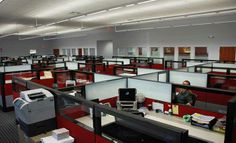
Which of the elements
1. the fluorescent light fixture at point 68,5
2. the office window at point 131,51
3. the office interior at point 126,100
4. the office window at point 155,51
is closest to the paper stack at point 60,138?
the office interior at point 126,100

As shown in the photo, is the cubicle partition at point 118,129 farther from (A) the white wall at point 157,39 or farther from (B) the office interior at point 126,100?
(A) the white wall at point 157,39

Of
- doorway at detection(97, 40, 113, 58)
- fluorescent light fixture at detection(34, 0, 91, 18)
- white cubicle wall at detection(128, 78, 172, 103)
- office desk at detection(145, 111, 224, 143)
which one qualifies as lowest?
office desk at detection(145, 111, 224, 143)

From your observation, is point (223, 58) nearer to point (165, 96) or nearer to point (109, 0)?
point (109, 0)

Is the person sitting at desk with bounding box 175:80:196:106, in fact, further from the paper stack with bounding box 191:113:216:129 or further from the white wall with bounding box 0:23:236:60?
the white wall with bounding box 0:23:236:60

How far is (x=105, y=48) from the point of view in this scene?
48.0 ft

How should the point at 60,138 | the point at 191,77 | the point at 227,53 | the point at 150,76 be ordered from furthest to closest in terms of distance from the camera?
the point at 227,53 < the point at 191,77 < the point at 150,76 < the point at 60,138

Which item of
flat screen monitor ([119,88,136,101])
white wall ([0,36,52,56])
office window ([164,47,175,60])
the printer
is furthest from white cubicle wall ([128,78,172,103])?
white wall ([0,36,52,56])

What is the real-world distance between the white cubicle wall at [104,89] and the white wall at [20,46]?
16724mm

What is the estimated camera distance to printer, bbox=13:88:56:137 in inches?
84.5

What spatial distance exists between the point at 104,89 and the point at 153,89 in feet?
2.82

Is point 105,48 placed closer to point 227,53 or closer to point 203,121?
point 227,53

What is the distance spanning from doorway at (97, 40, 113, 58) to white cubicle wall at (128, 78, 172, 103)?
11.1 m

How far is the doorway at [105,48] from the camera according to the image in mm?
14377

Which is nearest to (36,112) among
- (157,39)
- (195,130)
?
(195,130)
